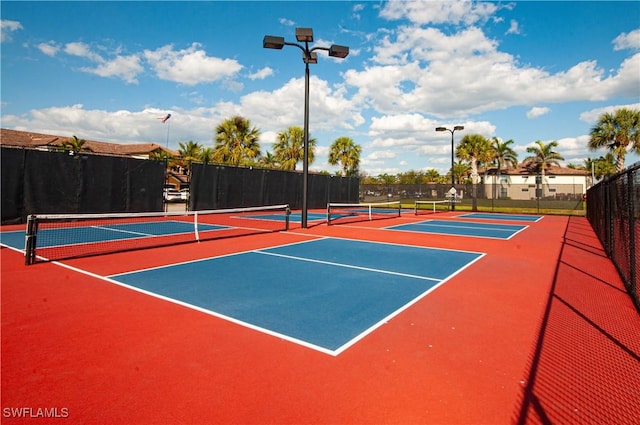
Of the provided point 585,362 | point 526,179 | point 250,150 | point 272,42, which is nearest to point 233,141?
point 250,150

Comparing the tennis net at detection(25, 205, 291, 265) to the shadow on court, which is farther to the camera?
the tennis net at detection(25, 205, 291, 265)

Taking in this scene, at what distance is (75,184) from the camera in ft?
56.1

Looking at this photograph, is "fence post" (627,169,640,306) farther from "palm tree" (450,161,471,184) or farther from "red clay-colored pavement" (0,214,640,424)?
"palm tree" (450,161,471,184)

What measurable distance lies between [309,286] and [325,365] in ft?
8.93

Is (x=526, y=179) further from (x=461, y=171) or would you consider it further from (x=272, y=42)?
(x=272, y=42)

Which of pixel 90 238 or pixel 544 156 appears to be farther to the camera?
pixel 544 156

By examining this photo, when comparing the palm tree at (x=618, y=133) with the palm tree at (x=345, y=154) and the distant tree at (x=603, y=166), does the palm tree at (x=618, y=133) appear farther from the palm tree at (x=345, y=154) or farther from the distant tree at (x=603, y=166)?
the distant tree at (x=603, y=166)

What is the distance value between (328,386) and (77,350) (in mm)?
2611

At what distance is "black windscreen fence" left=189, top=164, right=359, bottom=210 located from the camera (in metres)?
22.5

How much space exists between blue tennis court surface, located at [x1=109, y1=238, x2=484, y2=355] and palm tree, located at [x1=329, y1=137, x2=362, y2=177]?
36749 millimetres

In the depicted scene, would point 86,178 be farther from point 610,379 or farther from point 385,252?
point 610,379

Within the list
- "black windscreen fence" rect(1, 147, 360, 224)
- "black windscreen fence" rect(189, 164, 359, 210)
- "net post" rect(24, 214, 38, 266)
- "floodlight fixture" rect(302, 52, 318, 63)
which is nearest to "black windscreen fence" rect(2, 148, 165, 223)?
"black windscreen fence" rect(1, 147, 360, 224)

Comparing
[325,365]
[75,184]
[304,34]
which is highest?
[304,34]

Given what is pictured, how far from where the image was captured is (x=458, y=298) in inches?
217
